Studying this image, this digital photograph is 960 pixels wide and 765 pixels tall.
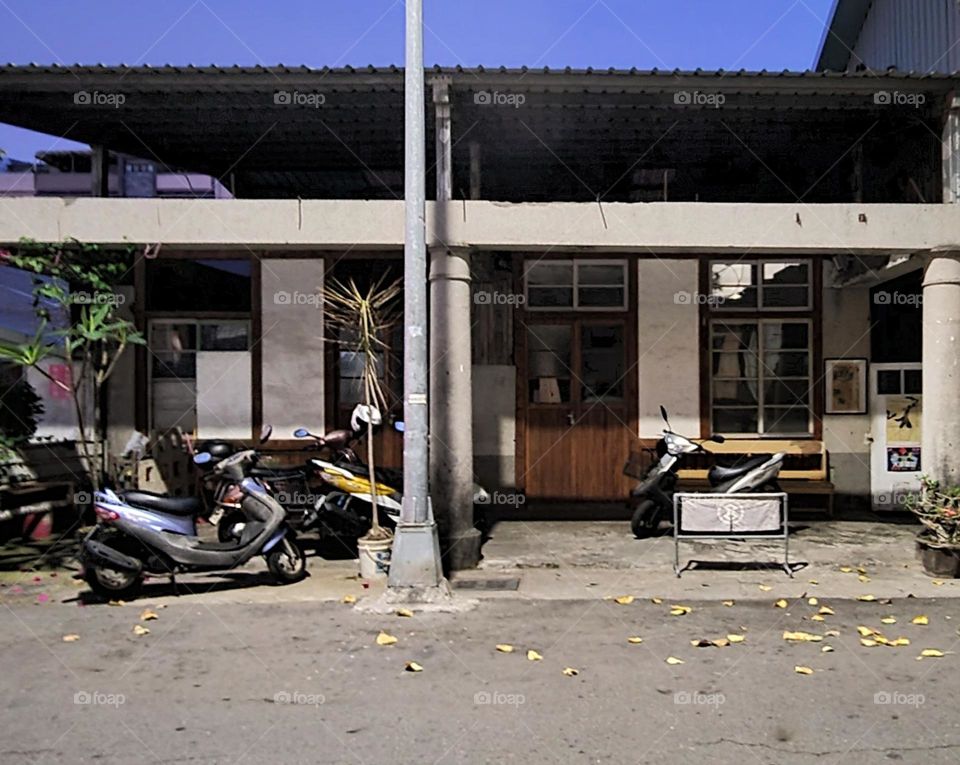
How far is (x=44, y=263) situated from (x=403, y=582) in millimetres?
4775

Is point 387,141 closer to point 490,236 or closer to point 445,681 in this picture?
point 490,236

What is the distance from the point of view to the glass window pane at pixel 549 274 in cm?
1128

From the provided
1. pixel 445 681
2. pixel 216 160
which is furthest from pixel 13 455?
pixel 445 681

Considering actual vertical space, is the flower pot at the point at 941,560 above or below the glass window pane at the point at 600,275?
below

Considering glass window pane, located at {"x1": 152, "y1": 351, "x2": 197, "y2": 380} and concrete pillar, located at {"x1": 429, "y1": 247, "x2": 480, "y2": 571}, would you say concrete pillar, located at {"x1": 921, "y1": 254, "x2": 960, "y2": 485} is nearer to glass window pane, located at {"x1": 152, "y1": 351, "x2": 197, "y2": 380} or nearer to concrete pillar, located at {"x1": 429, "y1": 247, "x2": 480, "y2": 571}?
concrete pillar, located at {"x1": 429, "y1": 247, "x2": 480, "y2": 571}

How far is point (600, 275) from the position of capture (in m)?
11.3

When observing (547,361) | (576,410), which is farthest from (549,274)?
(576,410)

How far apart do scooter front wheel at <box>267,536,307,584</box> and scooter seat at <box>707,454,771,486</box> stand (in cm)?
464

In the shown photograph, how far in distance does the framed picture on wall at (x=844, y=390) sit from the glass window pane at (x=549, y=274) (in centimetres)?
360

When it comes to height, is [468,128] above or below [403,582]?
above

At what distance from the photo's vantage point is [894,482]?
11.0 m

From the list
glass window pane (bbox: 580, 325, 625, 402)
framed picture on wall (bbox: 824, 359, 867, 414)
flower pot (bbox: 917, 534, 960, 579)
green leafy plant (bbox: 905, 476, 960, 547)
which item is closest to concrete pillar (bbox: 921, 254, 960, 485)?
green leafy plant (bbox: 905, 476, 960, 547)

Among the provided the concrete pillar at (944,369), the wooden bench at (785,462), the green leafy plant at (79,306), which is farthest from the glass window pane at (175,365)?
the concrete pillar at (944,369)

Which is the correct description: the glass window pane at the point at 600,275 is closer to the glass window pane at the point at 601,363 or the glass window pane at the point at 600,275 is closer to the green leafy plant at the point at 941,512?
the glass window pane at the point at 601,363
